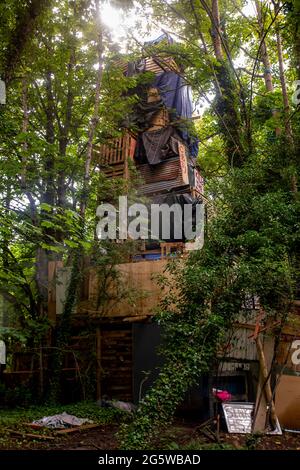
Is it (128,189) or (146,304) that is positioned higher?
(128,189)

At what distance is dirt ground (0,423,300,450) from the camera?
566cm

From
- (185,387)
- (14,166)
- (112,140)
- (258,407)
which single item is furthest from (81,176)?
(258,407)

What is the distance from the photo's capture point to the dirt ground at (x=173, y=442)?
18.6 feet

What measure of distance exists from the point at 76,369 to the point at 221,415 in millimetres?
3621

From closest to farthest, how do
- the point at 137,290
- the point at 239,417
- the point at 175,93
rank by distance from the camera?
1. the point at 239,417
2. the point at 137,290
3. the point at 175,93

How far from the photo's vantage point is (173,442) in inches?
224

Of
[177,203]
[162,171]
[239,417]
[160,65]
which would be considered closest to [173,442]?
[239,417]

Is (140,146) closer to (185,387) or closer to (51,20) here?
(51,20)

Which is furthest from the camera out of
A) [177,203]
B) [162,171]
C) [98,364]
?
[162,171]

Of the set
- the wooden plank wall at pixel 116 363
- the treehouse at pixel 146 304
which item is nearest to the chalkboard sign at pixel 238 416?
the treehouse at pixel 146 304

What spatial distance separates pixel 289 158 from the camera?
9211 mm

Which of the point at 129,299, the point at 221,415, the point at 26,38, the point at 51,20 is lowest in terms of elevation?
the point at 221,415

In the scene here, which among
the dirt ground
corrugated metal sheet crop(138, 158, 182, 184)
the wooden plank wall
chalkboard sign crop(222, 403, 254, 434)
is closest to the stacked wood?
corrugated metal sheet crop(138, 158, 182, 184)

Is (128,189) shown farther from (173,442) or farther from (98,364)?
(173,442)
